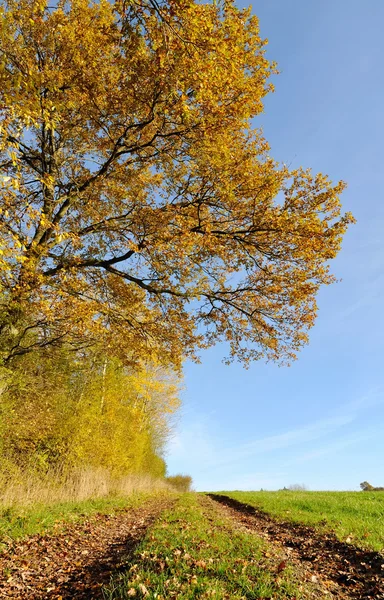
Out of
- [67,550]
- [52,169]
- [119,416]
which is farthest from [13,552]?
[119,416]

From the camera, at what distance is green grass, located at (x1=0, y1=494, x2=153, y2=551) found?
827cm

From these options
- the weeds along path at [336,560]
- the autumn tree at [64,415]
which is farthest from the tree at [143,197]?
the weeds along path at [336,560]

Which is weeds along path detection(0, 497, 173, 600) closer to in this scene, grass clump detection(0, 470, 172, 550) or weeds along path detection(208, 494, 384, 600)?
grass clump detection(0, 470, 172, 550)

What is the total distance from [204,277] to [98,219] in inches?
159

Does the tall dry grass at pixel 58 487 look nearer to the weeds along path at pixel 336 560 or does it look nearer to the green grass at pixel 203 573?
the green grass at pixel 203 573

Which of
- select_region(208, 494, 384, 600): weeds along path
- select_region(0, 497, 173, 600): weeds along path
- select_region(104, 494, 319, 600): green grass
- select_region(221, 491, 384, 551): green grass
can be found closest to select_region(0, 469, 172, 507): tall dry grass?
select_region(0, 497, 173, 600): weeds along path

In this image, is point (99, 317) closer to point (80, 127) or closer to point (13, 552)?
point (80, 127)

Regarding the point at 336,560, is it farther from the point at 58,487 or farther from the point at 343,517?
the point at 58,487

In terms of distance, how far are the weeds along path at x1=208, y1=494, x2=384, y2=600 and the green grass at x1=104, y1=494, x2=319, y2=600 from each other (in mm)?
797

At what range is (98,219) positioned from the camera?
37.8 feet

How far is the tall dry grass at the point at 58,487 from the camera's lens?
448 inches

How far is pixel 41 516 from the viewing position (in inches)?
380

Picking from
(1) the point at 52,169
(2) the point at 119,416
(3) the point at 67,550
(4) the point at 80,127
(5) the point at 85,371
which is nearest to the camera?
(3) the point at 67,550

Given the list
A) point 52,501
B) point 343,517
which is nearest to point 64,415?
point 52,501
